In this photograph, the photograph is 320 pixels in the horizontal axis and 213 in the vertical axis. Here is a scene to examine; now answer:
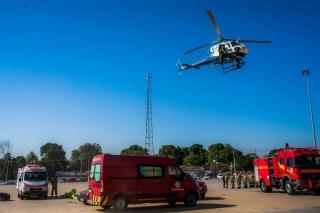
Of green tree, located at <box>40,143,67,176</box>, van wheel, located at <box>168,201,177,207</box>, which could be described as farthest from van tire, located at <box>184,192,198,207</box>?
green tree, located at <box>40,143,67,176</box>

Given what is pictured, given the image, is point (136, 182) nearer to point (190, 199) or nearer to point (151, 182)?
point (151, 182)

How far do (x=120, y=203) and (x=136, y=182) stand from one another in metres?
1.23

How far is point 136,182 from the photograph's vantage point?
18.5 m

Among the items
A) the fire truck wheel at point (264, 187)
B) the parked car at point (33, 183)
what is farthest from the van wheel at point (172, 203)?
the fire truck wheel at point (264, 187)

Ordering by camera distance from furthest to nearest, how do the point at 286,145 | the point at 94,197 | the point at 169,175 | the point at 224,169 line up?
the point at 224,169, the point at 286,145, the point at 169,175, the point at 94,197

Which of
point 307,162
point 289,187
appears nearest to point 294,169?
point 307,162

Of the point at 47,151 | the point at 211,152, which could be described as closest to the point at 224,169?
the point at 211,152

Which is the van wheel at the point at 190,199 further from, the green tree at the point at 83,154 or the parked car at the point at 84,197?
the green tree at the point at 83,154

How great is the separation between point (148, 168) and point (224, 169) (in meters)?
117

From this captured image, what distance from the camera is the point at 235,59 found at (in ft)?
99.9

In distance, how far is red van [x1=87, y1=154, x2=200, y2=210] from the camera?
17797mm

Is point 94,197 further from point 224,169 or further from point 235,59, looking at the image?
point 224,169

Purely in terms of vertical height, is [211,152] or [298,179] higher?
[211,152]

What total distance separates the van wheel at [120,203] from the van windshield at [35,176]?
13.4 m
